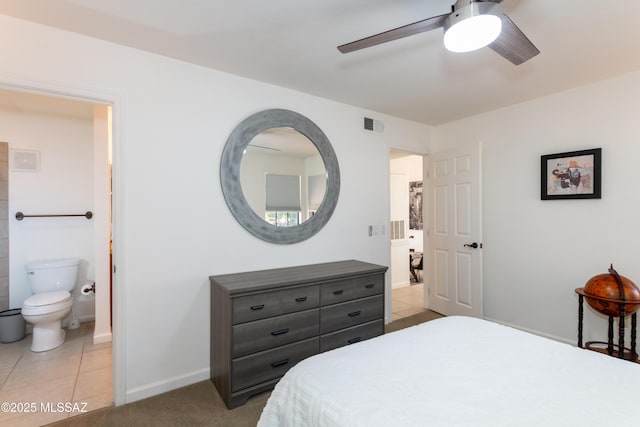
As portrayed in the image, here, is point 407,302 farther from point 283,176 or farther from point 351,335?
point 283,176

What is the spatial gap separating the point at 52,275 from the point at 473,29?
4099 mm

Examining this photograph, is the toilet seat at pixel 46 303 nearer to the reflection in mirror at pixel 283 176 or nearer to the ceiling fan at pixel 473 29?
the reflection in mirror at pixel 283 176

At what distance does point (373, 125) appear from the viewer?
3420mm

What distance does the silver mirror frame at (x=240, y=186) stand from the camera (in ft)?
8.18

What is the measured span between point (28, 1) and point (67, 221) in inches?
99.0

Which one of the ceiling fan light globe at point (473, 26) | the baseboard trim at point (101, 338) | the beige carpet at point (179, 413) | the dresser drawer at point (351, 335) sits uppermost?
the ceiling fan light globe at point (473, 26)

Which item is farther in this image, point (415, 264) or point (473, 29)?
point (415, 264)

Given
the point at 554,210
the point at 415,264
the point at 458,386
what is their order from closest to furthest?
the point at 458,386 < the point at 554,210 < the point at 415,264

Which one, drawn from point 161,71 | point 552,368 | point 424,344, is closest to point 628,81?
point 552,368

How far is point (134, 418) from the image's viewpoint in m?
1.95

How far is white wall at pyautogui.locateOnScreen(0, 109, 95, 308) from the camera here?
321 cm

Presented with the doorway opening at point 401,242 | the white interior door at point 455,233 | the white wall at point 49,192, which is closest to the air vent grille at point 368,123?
the white interior door at point 455,233

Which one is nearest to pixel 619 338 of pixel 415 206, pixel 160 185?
pixel 160 185

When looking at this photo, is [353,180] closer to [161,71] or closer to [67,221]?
→ [161,71]
